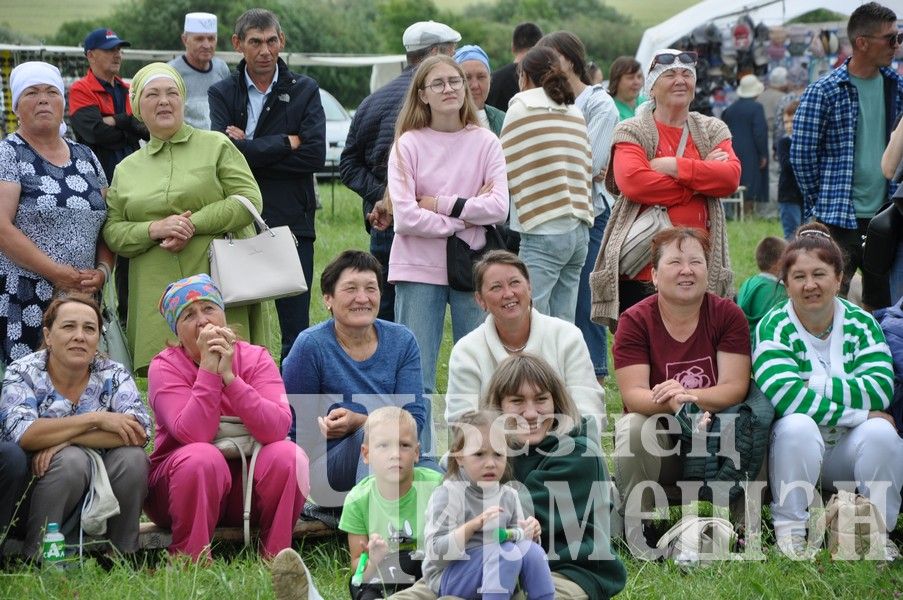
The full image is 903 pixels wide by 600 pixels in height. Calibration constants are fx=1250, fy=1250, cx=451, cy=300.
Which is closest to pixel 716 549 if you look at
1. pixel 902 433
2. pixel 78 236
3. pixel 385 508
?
pixel 902 433

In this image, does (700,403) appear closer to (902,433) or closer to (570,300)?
(902,433)

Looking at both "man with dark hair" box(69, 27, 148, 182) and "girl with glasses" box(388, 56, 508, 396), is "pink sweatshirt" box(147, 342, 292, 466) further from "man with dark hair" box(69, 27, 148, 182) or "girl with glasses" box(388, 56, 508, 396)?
"man with dark hair" box(69, 27, 148, 182)

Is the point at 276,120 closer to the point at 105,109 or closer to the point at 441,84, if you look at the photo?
the point at 441,84

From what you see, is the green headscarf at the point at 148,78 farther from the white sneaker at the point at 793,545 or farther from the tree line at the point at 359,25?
the tree line at the point at 359,25

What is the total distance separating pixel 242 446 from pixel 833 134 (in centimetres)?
391

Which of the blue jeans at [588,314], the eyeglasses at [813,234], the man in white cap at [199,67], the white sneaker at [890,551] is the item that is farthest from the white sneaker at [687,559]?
the man in white cap at [199,67]

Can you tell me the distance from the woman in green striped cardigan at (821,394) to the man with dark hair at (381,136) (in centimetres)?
223

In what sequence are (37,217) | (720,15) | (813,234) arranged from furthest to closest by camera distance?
1. (720,15)
2. (37,217)
3. (813,234)

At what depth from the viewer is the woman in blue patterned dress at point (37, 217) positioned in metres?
5.48

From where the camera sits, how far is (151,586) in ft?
13.9

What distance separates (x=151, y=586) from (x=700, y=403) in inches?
85.0

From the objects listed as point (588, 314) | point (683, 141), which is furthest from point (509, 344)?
point (588, 314)

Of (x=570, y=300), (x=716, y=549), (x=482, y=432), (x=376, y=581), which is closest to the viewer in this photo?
(x=482, y=432)

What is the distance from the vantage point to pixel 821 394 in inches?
193
